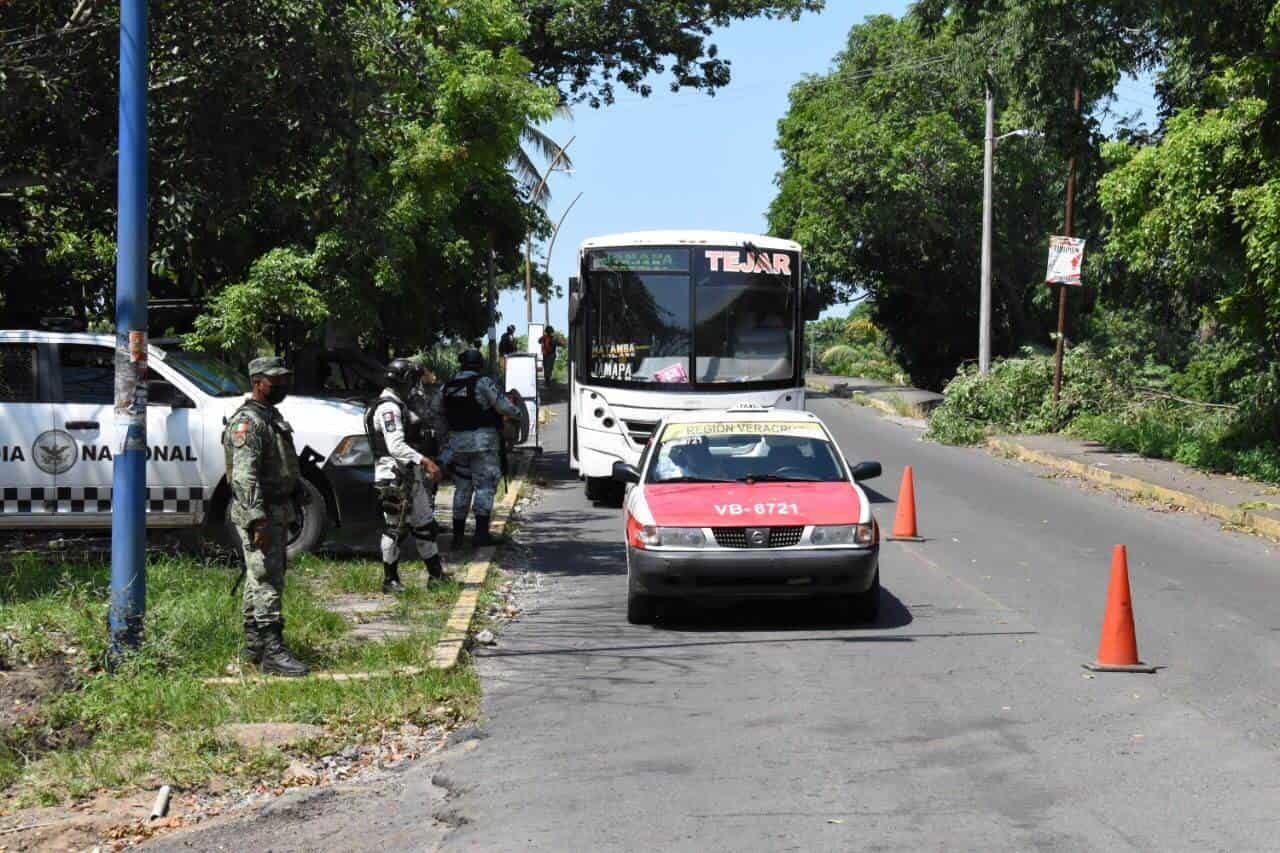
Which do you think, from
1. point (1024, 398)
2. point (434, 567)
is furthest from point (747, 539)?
point (1024, 398)

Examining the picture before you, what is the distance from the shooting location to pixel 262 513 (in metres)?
8.77

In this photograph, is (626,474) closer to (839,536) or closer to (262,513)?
(839,536)

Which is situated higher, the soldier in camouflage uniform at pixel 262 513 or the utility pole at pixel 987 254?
the utility pole at pixel 987 254

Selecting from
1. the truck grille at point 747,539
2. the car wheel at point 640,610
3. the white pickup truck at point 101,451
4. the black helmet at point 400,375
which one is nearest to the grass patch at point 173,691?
the car wheel at point 640,610

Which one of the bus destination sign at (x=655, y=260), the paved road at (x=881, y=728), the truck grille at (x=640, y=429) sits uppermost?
the bus destination sign at (x=655, y=260)

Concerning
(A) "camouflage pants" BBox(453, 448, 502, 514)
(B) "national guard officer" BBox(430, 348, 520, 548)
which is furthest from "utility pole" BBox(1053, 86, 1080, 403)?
(A) "camouflage pants" BBox(453, 448, 502, 514)

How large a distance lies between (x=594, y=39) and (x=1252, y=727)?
21988 mm

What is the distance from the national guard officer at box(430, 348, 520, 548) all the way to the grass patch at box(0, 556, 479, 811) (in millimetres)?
3292

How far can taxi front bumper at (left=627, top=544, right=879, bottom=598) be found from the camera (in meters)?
10.2

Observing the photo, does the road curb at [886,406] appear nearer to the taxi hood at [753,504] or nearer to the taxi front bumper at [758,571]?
the taxi hood at [753,504]

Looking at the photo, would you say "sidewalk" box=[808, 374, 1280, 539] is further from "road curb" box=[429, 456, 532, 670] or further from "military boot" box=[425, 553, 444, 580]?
"military boot" box=[425, 553, 444, 580]

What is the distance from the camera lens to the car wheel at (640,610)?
10711 millimetres

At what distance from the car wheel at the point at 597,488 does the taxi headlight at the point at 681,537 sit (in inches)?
333

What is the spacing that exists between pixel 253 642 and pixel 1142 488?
14801 millimetres
